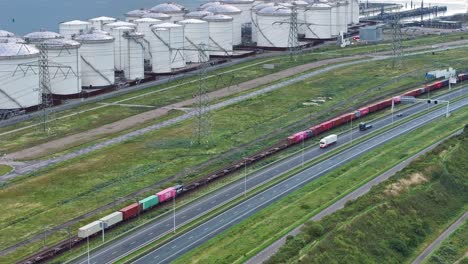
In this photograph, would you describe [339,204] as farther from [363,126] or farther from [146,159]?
[363,126]

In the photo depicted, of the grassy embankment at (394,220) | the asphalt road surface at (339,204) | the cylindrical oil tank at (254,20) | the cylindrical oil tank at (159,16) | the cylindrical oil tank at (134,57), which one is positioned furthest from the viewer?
the cylindrical oil tank at (254,20)

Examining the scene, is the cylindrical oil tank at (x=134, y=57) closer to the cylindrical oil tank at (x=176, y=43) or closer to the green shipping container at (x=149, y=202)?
the cylindrical oil tank at (x=176, y=43)

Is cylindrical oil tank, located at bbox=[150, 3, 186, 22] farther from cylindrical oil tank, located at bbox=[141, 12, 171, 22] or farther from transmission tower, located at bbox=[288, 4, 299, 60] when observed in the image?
transmission tower, located at bbox=[288, 4, 299, 60]

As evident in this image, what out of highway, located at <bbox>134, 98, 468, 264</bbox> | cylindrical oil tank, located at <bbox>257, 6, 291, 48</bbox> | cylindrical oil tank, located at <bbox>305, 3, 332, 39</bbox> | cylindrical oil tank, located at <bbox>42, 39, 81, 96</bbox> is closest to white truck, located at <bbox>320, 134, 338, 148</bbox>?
highway, located at <bbox>134, 98, 468, 264</bbox>

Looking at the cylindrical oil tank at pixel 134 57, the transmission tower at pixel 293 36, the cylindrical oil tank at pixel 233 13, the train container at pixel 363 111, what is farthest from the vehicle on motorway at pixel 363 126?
the cylindrical oil tank at pixel 233 13

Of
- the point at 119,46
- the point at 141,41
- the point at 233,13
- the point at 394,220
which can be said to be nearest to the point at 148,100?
the point at 141,41
